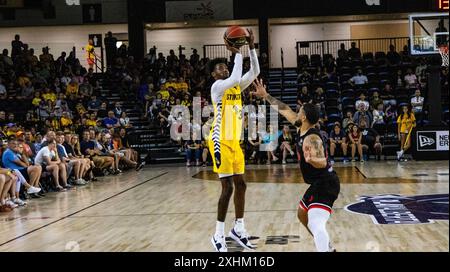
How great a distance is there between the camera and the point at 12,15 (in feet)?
88.9

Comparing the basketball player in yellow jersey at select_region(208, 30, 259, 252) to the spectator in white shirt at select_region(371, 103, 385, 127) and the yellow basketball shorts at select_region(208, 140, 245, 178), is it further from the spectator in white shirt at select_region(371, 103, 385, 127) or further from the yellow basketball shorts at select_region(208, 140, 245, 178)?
the spectator in white shirt at select_region(371, 103, 385, 127)

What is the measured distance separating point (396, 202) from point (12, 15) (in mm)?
21878

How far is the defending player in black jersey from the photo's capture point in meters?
5.29

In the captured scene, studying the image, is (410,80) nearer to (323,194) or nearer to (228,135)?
(228,135)

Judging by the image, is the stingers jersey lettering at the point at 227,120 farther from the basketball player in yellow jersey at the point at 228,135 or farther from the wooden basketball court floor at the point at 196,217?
the wooden basketball court floor at the point at 196,217

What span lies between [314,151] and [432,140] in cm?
127

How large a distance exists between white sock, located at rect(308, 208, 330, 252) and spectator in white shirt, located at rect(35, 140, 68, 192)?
833 cm

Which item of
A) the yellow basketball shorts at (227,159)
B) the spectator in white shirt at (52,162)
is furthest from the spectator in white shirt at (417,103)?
the yellow basketball shorts at (227,159)

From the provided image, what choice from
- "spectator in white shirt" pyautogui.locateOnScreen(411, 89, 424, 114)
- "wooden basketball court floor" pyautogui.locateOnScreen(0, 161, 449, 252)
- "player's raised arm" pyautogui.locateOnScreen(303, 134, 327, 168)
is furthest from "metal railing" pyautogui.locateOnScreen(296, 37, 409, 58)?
"player's raised arm" pyautogui.locateOnScreen(303, 134, 327, 168)

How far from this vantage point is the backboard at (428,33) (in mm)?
12648

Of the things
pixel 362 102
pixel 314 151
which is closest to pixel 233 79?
pixel 314 151
